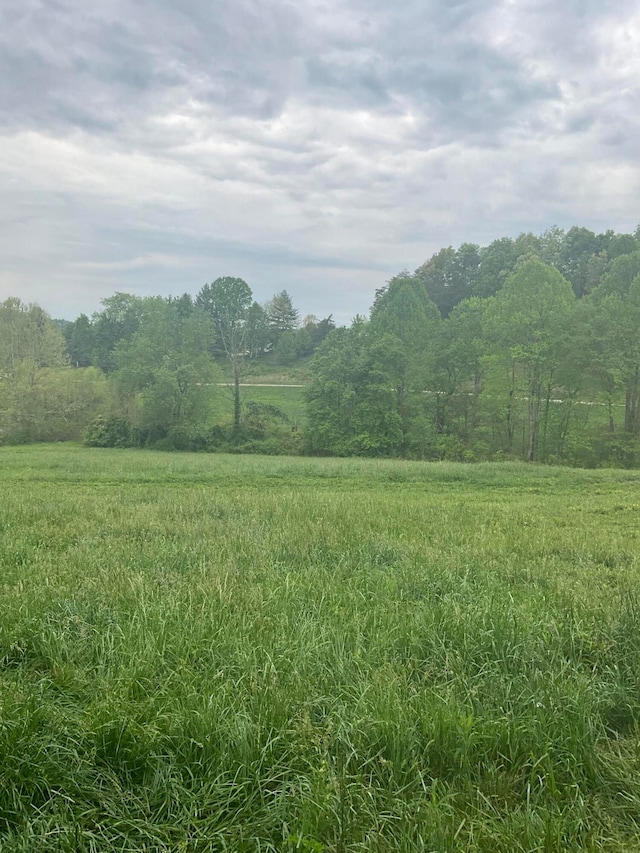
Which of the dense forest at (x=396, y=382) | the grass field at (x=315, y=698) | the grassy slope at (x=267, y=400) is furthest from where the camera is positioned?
the grassy slope at (x=267, y=400)

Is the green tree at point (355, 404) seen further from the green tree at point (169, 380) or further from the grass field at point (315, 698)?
the grass field at point (315, 698)

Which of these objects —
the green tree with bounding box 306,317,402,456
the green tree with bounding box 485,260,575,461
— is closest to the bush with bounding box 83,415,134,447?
the green tree with bounding box 306,317,402,456

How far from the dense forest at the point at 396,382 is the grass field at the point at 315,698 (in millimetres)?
35407

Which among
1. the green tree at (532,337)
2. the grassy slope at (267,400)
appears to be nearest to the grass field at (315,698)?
the green tree at (532,337)

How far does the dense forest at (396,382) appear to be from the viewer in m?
38.8

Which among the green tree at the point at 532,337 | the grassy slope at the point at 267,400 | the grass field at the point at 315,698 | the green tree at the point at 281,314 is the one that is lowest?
the grass field at the point at 315,698

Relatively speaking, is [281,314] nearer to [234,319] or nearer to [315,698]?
[234,319]

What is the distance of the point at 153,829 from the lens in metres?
2.54

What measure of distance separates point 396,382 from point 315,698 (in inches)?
1743

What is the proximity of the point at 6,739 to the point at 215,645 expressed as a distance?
1.56 meters

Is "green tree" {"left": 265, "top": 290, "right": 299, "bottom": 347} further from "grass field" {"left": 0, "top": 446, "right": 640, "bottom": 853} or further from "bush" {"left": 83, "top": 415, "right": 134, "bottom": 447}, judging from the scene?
"grass field" {"left": 0, "top": 446, "right": 640, "bottom": 853}

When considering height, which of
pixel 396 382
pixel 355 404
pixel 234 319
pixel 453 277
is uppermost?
pixel 453 277

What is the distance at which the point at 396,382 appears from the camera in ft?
→ 154

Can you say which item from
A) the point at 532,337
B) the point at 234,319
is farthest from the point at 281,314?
the point at 532,337
